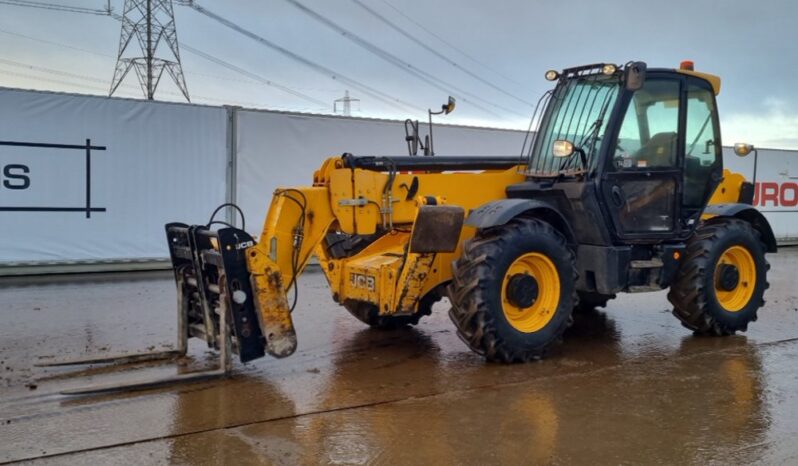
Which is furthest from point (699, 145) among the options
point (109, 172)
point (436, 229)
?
point (109, 172)

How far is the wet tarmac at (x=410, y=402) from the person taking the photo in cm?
407

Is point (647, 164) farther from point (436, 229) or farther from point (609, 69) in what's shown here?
point (436, 229)

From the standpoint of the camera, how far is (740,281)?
7496mm

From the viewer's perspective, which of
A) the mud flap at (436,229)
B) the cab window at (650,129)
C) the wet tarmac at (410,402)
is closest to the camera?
the wet tarmac at (410,402)

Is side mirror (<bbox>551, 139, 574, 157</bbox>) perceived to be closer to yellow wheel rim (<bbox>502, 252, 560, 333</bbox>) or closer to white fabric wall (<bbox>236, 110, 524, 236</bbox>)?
yellow wheel rim (<bbox>502, 252, 560, 333</bbox>)

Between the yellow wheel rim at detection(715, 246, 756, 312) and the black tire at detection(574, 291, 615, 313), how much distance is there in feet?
3.84

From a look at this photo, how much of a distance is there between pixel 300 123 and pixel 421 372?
8.01m

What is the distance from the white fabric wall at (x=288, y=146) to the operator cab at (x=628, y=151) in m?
6.57

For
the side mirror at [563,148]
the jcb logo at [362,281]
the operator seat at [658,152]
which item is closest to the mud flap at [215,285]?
the jcb logo at [362,281]

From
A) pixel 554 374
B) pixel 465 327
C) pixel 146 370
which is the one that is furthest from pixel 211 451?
pixel 554 374

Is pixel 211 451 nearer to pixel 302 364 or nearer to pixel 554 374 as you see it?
pixel 302 364

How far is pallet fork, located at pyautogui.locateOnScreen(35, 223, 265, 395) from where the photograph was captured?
5.21 m

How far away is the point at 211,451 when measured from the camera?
157 inches

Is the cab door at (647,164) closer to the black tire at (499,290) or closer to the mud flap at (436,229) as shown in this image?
the black tire at (499,290)
